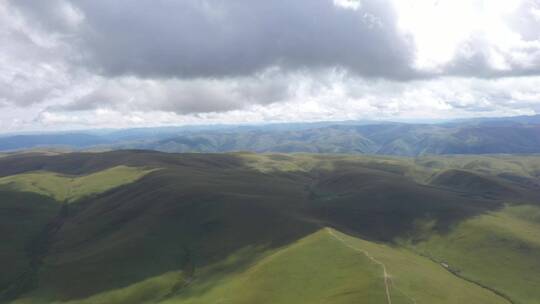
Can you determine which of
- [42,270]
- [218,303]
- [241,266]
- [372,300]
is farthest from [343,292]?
[42,270]

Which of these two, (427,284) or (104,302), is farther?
(104,302)

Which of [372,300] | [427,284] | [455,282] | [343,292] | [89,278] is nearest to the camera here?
[372,300]

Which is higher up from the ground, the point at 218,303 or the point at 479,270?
the point at 218,303

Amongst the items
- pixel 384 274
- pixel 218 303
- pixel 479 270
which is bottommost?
pixel 479 270

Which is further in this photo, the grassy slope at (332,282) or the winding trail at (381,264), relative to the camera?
the grassy slope at (332,282)

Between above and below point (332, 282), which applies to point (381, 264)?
above

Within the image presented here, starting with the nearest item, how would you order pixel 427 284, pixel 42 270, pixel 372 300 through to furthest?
1. pixel 372 300
2. pixel 427 284
3. pixel 42 270

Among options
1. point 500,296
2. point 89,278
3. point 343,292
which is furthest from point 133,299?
point 500,296

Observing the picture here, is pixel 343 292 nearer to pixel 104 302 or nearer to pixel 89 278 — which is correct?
pixel 104 302

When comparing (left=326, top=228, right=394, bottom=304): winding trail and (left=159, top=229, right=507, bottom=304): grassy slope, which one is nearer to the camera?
(left=326, top=228, right=394, bottom=304): winding trail

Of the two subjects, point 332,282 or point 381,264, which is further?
point 381,264
